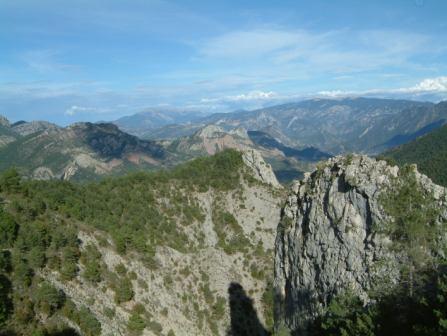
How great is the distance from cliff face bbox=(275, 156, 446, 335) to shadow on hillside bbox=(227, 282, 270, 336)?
37.8ft

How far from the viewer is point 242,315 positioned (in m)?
63.2

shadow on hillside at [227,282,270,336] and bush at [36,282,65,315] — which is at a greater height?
bush at [36,282,65,315]

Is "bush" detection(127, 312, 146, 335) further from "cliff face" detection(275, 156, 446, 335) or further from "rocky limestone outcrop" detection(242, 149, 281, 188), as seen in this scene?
"rocky limestone outcrop" detection(242, 149, 281, 188)

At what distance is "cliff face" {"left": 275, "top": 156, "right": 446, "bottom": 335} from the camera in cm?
3859

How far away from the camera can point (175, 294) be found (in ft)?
190

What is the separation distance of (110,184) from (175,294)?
31.9 meters

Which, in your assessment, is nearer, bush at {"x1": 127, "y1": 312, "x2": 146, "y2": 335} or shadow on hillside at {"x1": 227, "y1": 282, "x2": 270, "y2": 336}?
bush at {"x1": 127, "y1": 312, "x2": 146, "y2": 335}

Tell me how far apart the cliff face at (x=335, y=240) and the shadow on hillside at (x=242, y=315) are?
1152cm

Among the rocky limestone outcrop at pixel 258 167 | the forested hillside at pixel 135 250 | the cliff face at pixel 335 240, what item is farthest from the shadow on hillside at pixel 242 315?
the rocky limestone outcrop at pixel 258 167

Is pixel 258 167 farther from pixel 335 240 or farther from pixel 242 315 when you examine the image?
pixel 335 240

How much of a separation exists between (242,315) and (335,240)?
2697cm

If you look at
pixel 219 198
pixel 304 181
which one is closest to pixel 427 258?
pixel 304 181

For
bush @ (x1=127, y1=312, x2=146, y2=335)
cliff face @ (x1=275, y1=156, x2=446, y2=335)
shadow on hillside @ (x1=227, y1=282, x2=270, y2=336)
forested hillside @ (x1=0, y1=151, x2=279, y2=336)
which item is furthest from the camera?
shadow on hillside @ (x1=227, y1=282, x2=270, y2=336)

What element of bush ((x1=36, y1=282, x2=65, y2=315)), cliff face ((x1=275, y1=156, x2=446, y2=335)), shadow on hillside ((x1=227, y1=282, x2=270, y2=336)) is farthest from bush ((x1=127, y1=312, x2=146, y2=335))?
cliff face ((x1=275, y1=156, x2=446, y2=335))
